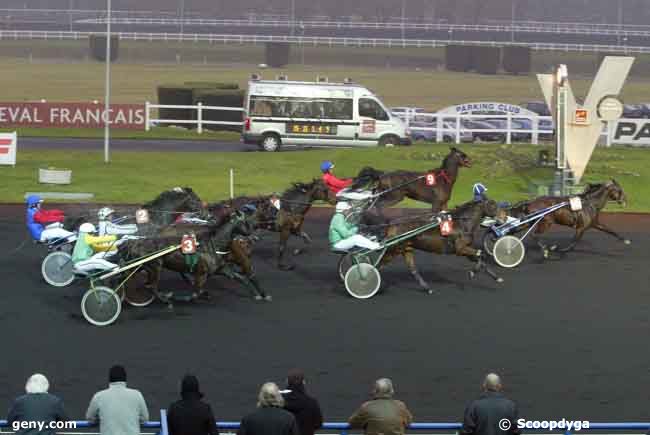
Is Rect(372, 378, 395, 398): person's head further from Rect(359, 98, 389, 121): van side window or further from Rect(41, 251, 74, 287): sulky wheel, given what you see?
Rect(359, 98, 389, 121): van side window

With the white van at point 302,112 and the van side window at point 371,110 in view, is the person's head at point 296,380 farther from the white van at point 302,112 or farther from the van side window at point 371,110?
the van side window at point 371,110

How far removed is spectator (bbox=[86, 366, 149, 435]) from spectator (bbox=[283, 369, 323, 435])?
1151mm

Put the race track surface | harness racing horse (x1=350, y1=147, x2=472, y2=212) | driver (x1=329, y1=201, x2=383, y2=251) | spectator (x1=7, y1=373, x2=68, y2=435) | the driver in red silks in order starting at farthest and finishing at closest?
harness racing horse (x1=350, y1=147, x2=472, y2=212) < the driver in red silks < driver (x1=329, y1=201, x2=383, y2=251) < the race track surface < spectator (x1=7, y1=373, x2=68, y2=435)

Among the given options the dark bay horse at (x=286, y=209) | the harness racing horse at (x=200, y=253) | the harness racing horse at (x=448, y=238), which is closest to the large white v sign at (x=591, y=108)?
the dark bay horse at (x=286, y=209)

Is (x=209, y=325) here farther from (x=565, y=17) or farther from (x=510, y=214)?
(x=565, y=17)

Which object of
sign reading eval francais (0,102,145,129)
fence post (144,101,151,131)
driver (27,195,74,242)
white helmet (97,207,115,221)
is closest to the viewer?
white helmet (97,207,115,221)

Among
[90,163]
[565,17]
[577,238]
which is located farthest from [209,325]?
[565,17]

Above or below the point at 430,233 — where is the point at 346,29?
above

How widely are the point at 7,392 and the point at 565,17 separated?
11903 centimetres

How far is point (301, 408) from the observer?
9734 millimetres

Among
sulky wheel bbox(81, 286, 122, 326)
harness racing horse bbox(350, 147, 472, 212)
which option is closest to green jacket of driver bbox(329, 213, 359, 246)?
sulky wheel bbox(81, 286, 122, 326)

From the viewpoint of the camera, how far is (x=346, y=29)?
350 feet

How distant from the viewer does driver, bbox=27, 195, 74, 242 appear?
18531 millimetres

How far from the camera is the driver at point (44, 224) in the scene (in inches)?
730
